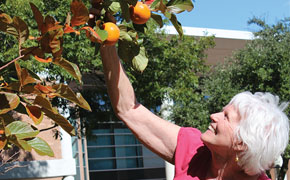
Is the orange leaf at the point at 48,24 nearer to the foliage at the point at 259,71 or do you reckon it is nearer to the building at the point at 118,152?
the foliage at the point at 259,71

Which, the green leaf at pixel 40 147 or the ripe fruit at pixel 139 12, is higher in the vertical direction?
the ripe fruit at pixel 139 12

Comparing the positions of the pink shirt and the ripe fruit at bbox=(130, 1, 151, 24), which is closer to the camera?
the ripe fruit at bbox=(130, 1, 151, 24)

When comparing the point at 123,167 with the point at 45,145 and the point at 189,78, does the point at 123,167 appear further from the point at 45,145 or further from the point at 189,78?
the point at 45,145

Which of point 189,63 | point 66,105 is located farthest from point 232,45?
point 66,105

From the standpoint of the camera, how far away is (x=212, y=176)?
1880 millimetres

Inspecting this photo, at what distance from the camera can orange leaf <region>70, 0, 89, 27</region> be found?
1.29 metres

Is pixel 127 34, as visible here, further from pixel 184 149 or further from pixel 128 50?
pixel 184 149

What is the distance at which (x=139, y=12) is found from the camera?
1500 millimetres

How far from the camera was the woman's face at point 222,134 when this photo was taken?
1.76 metres

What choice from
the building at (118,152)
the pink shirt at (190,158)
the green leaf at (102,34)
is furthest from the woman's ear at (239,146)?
the building at (118,152)

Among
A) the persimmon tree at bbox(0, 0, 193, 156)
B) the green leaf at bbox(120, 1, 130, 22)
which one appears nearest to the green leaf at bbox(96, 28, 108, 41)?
the persimmon tree at bbox(0, 0, 193, 156)

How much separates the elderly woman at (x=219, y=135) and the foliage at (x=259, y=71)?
928 centimetres

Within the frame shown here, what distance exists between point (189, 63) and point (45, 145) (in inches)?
333

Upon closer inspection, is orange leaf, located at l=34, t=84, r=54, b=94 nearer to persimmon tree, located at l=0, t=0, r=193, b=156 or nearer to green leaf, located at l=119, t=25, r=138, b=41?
persimmon tree, located at l=0, t=0, r=193, b=156
